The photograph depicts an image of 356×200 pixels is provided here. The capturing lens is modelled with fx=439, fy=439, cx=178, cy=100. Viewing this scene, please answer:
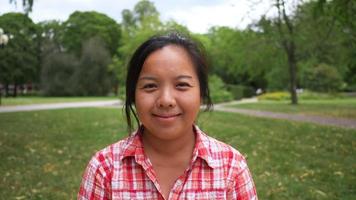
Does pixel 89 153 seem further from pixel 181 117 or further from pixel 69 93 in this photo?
pixel 69 93

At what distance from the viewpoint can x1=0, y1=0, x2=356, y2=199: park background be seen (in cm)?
600

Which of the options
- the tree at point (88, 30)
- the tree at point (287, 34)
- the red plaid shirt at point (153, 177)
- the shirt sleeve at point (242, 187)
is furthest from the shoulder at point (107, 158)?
the tree at point (88, 30)

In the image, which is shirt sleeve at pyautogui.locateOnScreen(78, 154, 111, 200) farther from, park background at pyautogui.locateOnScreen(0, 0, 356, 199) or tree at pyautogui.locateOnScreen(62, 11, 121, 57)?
tree at pyautogui.locateOnScreen(62, 11, 121, 57)

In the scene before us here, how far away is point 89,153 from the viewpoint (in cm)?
795

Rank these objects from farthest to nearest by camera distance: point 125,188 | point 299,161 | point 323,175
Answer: point 299,161
point 323,175
point 125,188

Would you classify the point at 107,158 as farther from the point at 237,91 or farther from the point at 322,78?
the point at 237,91

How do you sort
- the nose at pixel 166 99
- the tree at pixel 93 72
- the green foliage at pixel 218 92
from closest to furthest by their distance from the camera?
1. the nose at pixel 166 99
2. the green foliage at pixel 218 92
3. the tree at pixel 93 72

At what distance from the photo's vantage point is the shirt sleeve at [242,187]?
5.05 feet

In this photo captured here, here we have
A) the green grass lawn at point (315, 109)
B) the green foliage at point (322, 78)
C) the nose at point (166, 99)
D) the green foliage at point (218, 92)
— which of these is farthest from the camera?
the green foliage at point (322, 78)

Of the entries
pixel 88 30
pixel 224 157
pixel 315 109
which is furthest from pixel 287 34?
pixel 88 30

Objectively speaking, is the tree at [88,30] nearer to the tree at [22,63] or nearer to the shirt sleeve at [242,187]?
A: the tree at [22,63]

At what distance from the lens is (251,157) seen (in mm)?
7375

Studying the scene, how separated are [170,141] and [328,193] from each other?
413 centimetres

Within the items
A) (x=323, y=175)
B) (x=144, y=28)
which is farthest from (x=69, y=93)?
(x=323, y=175)
